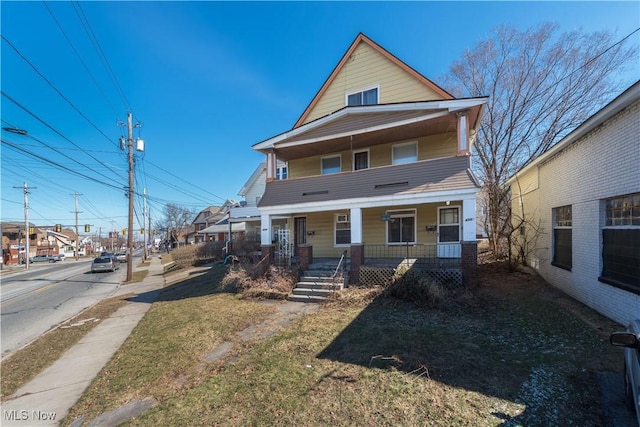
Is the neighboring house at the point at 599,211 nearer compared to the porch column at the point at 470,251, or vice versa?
the neighboring house at the point at 599,211

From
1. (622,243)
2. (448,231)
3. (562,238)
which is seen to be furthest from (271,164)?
(622,243)

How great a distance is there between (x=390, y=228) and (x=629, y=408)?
9.50 metres

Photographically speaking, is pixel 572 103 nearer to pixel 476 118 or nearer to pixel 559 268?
pixel 476 118

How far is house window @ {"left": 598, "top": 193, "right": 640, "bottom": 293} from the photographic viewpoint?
18.4 feet

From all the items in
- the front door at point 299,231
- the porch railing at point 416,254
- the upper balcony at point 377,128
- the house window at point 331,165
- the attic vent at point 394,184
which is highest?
the upper balcony at point 377,128

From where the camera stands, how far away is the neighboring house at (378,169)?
9.65m

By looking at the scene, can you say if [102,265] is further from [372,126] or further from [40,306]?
[372,126]

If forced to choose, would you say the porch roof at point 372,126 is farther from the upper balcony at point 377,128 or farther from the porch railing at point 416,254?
the porch railing at point 416,254

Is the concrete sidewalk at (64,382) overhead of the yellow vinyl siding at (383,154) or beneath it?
beneath

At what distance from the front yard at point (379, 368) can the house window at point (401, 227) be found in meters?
4.47

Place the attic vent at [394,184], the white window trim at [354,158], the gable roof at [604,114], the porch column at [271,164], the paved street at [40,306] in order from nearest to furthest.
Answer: the gable roof at [604,114] → the paved street at [40,306] → the attic vent at [394,184] → the white window trim at [354,158] → the porch column at [271,164]

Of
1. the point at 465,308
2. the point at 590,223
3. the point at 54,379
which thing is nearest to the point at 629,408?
the point at 465,308

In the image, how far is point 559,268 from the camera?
29.9 feet

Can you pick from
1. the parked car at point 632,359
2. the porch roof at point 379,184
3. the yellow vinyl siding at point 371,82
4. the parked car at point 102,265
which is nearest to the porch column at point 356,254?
the porch roof at point 379,184
